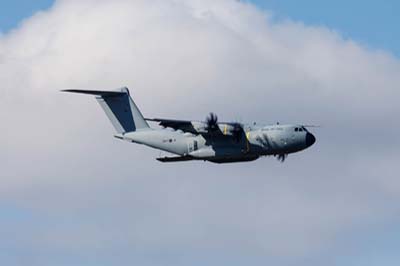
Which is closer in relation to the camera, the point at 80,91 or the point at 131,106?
the point at 80,91

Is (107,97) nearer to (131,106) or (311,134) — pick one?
(131,106)

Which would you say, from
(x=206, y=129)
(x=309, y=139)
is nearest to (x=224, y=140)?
(x=206, y=129)

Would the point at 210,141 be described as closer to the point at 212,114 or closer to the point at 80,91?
the point at 212,114

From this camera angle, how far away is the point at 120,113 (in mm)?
89062

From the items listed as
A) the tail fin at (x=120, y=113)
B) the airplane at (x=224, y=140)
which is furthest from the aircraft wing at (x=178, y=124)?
the tail fin at (x=120, y=113)

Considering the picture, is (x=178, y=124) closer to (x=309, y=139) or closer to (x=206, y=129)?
(x=206, y=129)

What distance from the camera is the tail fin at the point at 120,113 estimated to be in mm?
88875

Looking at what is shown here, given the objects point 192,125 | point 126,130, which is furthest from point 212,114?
point 126,130

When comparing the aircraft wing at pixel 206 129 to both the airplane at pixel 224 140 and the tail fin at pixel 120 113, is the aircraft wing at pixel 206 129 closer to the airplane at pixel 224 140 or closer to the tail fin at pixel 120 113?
the airplane at pixel 224 140

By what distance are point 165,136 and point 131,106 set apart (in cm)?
420

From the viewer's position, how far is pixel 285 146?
84.3m

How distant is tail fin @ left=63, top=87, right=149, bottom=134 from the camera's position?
88.9 metres

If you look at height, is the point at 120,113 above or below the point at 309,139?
above

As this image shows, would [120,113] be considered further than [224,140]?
Yes
